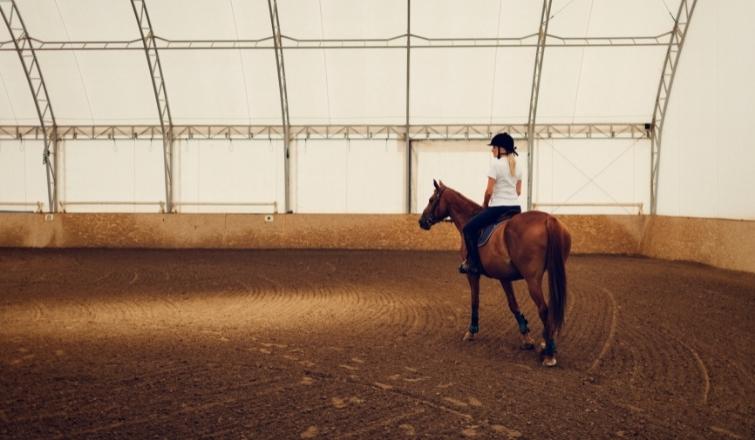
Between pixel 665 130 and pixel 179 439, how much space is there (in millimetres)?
21489

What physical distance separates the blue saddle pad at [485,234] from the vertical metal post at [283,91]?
16.0 meters

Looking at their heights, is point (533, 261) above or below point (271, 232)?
above

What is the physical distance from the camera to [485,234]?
7.66 meters

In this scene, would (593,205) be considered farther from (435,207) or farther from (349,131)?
(435,207)

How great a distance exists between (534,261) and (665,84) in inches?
704

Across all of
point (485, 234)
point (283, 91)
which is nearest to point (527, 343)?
point (485, 234)

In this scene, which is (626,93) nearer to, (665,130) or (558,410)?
(665,130)

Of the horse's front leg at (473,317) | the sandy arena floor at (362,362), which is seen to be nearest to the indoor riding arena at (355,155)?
the sandy arena floor at (362,362)

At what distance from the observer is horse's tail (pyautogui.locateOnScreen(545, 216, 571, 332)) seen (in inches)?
263

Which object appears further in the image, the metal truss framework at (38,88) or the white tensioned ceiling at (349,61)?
the metal truss framework at (38,88)

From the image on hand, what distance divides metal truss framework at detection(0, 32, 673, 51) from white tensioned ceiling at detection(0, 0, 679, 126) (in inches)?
1.7

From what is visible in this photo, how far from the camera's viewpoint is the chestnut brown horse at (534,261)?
6680 millimetres

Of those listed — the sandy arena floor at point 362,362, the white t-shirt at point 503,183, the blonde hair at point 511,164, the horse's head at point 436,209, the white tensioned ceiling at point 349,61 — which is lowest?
the sandy arena floor at point 362,362

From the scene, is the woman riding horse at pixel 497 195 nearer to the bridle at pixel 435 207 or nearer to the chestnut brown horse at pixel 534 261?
the chestnut brown horse at pixel 534 261
